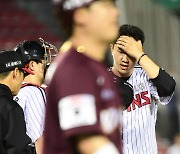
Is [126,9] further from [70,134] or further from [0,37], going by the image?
[70,134]

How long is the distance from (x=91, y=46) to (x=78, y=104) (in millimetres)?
248

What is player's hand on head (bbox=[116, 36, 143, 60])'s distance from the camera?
14.6 ft

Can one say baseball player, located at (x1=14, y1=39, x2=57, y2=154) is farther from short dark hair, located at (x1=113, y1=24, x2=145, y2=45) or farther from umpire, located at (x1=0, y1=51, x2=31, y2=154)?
short dark hair, located at (x1=113, y1=24, x2=145, y2=45)

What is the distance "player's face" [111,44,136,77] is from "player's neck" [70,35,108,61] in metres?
2.09

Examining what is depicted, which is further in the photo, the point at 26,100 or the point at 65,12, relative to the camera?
the point at 26,100

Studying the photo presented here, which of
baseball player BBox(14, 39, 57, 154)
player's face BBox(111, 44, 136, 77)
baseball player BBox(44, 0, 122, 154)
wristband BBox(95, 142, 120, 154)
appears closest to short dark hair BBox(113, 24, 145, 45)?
player's face BBox(111, 44, 136, 77)

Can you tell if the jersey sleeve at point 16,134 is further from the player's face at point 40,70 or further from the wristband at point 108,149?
the wristband at point 108,149

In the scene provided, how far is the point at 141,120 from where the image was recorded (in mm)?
4594

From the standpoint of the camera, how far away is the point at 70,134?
2.28 m

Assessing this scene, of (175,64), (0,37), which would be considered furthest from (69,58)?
(0,37)

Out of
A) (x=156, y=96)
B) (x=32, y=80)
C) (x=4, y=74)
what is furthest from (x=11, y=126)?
A: (x=156, y=96)

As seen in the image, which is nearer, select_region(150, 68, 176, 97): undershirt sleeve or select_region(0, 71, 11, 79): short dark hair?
select_region(150, 68, 176, 97): undershirt sleeve

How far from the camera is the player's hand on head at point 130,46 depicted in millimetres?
4453

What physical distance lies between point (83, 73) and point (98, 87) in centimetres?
7
